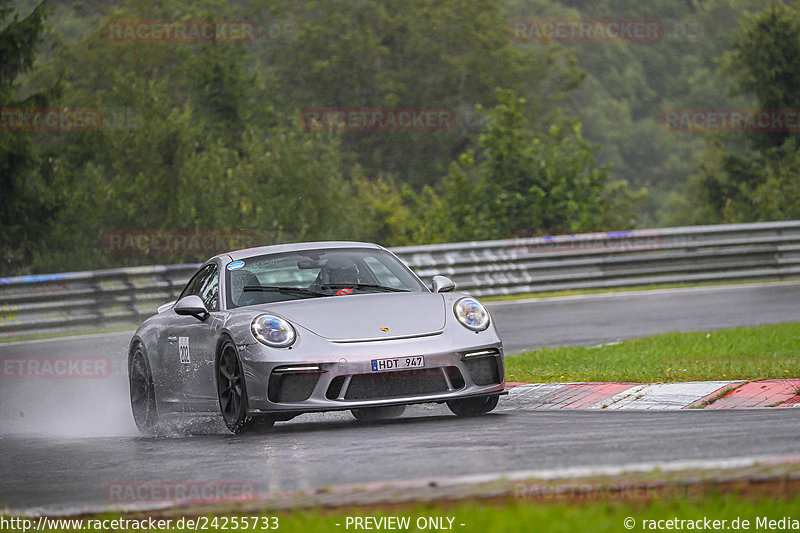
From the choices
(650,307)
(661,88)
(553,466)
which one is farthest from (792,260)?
(661,88)

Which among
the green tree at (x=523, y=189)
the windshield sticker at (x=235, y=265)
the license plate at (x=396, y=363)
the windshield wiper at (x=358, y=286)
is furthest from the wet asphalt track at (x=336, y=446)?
the green tree at (x=523, y=189)

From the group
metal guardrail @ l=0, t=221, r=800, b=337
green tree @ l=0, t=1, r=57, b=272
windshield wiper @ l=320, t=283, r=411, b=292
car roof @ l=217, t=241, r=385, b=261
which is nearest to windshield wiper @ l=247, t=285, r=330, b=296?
windshield wiper @ l=320, t=283, r=411, b=292

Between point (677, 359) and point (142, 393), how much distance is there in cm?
476

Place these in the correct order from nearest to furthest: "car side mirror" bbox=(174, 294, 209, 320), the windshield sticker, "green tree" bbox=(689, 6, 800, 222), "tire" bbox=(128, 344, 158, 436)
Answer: "car side mirror" bbox=(174, 294, 209, 320) < the windshield sticker < "tire" bbox=(128, 344, 158, 436) < "green tree" bbox=(689, 6, 800, 222)

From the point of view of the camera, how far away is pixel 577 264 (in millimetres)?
23141

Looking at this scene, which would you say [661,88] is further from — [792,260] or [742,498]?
[742,498]

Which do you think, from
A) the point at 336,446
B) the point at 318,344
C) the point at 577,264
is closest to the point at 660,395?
the point at 318,344

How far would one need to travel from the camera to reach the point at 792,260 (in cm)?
2342

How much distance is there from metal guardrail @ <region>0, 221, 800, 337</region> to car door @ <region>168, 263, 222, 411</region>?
35.8ft

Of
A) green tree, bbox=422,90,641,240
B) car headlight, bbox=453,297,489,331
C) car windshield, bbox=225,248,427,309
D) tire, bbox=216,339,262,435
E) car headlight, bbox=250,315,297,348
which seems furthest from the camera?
green tree, bbox=422,90,641,240

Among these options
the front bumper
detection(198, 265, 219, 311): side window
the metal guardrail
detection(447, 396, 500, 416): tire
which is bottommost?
the metal guardrail

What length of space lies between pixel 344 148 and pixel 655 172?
37756 millimetres

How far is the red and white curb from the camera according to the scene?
9.28 meters

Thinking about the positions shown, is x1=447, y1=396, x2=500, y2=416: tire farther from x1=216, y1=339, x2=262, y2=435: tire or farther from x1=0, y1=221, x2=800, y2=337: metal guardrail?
x1=0, y1=221, x2=800, y2=337: metal guardrail
